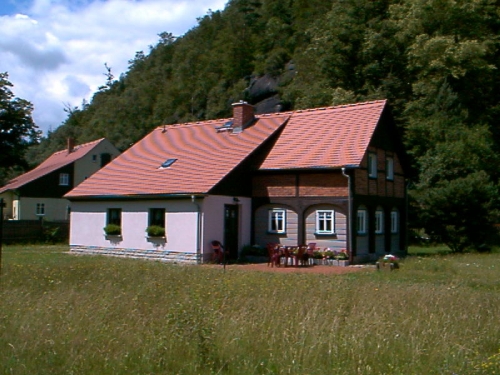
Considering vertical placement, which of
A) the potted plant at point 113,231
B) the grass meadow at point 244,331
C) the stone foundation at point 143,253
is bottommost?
the grass meadow at point 244,331

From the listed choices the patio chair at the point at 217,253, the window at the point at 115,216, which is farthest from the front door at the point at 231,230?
the window at the point at 115,216

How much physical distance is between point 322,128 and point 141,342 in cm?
2093

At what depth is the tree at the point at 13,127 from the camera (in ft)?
183

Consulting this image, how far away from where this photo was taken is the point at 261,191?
2633 centimetres

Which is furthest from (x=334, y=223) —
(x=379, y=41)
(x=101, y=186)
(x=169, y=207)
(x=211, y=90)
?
(x=211, y=90)

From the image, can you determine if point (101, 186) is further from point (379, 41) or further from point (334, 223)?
point (379, 41)

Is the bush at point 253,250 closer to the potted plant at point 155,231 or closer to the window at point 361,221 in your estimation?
the potted plant at point 155,231

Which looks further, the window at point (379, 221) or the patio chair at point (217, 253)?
the window at point (379, 221)

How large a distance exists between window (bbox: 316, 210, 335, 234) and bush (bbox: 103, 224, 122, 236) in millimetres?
8699

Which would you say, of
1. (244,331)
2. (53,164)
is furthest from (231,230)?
(53,164)

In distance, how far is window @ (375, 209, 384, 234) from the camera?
89.7ft

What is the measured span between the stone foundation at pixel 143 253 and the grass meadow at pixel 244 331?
12226mm

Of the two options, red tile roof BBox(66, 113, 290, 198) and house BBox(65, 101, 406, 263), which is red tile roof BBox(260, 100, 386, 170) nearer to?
house BBox(65, 101, 406, 263)

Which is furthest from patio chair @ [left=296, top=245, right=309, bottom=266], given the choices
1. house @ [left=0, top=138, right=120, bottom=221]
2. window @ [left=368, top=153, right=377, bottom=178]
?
house @ [left=0, top=138, right=120, bottom=221]
